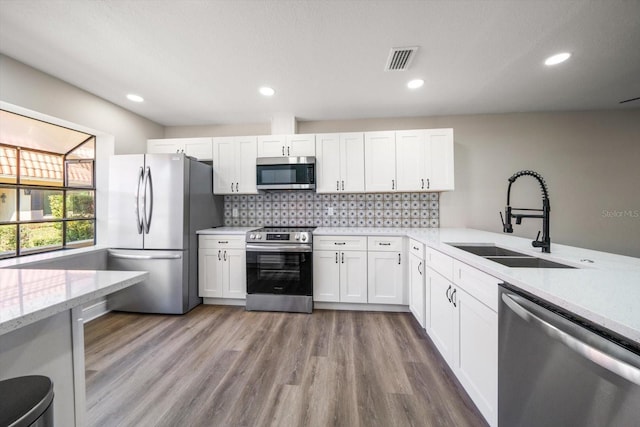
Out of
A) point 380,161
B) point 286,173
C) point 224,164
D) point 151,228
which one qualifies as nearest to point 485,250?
point 380,161

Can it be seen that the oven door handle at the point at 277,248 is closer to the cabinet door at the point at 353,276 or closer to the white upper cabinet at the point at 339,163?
the cabinet door at the point at 353,276

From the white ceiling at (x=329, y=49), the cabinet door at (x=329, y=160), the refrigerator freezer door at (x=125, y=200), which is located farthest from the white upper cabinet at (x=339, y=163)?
the refrigerator freezer door at (x=125, y=200)

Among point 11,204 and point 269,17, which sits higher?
point 269,17

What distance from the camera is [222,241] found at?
2922mm

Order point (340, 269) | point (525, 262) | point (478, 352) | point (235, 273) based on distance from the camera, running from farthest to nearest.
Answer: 1. point (235, 273)
2. point (340, 269)
3. point (525, 262)
4. point (478, 352)

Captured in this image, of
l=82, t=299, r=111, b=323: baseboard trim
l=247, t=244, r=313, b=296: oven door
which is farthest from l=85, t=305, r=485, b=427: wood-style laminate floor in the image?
l=247, t=244, r=313, b=296: oven door

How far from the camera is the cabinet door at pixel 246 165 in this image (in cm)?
316

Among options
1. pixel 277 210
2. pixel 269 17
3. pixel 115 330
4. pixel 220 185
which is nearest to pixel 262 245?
pixel 277 210

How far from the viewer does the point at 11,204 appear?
6.89ft

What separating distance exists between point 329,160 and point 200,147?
70.0 inches

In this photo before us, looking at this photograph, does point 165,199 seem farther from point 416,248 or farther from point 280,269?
point 416,248

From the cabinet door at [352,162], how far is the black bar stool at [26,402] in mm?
2735

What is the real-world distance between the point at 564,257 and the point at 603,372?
3.02ft

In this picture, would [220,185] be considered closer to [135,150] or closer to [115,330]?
[135,150]
